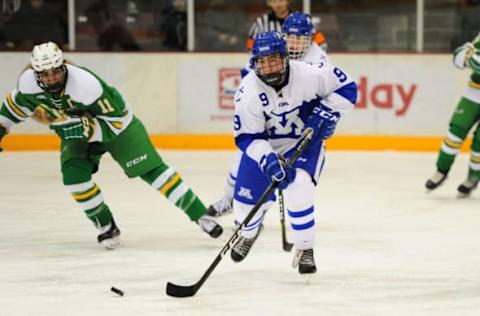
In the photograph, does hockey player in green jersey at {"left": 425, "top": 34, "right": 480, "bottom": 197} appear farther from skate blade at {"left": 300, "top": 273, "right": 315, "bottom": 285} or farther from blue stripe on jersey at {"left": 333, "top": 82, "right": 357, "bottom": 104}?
skate blade at {"left": 300, "top": 273, "right": 315, "bottom": 285}

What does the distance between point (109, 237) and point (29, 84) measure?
771mm

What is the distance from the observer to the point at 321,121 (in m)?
4.29

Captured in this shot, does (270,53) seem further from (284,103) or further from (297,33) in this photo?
(297,33)

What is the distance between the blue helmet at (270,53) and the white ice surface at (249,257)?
2.54 ft

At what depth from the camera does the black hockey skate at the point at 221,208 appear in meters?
5.49

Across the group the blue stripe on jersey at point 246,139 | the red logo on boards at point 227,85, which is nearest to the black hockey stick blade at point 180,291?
the blue stripe on jersey at point 246,139

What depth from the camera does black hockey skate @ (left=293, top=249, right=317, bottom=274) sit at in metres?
4.30

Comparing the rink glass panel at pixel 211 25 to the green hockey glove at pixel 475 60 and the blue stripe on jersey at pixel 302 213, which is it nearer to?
the green hockey glove at pixel 475 60

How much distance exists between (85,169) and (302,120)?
44.7 inches

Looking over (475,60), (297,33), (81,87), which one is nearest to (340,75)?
(297,33)

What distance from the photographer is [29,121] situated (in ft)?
28.6

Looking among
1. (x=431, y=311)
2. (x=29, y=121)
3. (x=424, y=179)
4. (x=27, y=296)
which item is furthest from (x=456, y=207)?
(x=29, y=121)

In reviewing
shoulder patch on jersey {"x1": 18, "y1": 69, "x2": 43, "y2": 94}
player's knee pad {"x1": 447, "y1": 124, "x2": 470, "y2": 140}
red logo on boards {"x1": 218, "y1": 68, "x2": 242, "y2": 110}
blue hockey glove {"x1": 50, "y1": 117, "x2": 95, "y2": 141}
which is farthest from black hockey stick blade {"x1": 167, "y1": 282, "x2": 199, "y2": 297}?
red logo on boards {"x1": 218, "y1": 68, "x2": 242, "y2": 110}

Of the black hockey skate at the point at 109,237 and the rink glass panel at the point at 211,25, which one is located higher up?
the rink glass panel at the point at 211,25
